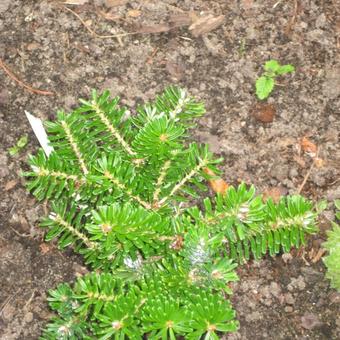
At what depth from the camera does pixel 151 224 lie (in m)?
1.98

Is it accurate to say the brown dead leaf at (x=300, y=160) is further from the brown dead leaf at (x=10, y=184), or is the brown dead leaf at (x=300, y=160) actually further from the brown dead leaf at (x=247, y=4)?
the brown dead leaf at (x=10, y=184)

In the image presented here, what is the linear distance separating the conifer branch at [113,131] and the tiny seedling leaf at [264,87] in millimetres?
1230

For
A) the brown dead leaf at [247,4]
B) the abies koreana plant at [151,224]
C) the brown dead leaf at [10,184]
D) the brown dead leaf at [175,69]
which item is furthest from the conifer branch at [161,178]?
the brown dead leaf at [247,4]

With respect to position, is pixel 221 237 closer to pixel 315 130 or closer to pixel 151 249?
pixel 151 249

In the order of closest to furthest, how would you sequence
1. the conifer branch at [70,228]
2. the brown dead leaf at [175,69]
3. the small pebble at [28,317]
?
the conifer branch at [70,228] → the small pebble at [28,317] → the brown dead leaf at [175,69]

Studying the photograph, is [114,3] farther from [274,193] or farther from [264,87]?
[274,193]

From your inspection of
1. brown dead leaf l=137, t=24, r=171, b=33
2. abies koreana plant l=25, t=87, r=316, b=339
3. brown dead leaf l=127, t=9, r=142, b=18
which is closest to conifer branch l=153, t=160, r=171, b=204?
abies koreana plant l=25, t=87, r=316, b=339

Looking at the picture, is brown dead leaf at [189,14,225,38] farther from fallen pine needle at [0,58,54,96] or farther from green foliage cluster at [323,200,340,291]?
A: green foliage cluster at [323,200,340,291]

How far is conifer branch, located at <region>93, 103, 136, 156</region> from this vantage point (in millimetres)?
2180

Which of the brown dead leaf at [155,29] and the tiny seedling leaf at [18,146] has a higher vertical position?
the brown dead leaf at [155,29]

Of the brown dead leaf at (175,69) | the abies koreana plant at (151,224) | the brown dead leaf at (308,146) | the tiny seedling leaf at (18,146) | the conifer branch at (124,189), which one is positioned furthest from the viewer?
the brown dead leaf at (175,69)

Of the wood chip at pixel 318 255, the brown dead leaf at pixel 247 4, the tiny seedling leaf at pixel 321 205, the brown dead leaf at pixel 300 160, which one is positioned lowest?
the wood chip at pixel 318 255

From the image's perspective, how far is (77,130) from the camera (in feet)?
7.09

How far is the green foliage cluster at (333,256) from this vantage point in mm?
2844
